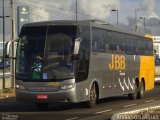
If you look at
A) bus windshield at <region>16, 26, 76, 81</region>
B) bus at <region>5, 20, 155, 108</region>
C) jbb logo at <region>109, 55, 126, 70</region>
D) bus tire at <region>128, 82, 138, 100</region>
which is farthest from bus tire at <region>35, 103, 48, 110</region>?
bus tire at <region>128, 82, 138, 100</region>

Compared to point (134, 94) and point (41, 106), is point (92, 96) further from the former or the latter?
point (134, 94)

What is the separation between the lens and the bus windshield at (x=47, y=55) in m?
20.5

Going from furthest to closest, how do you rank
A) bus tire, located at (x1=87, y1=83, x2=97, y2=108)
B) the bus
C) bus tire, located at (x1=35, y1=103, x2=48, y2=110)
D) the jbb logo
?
1. the jbb logo
2. bus tire, located at (x1=35, y1=103, x2=48, y2=110)
3. bus tire, located at (x1=87, y1=83, x2=97, y2=108)
4. the bus

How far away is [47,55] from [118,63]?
6186mm

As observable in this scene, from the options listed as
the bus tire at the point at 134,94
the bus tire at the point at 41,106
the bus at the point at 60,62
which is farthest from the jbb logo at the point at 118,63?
the bus tire at the point at 41,106

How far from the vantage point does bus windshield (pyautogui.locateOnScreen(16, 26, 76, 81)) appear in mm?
20484

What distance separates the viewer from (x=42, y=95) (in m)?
20.5

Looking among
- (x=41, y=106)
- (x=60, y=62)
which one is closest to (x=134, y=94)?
(x=41, y=106)

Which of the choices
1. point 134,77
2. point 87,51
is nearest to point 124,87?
point 134,77

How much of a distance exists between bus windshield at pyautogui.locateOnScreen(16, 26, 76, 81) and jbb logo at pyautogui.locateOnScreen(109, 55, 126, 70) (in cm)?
453

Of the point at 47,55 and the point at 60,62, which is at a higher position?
the point at 47,55

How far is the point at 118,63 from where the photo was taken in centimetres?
2603

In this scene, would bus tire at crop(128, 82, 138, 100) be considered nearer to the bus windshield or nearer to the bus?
the bus

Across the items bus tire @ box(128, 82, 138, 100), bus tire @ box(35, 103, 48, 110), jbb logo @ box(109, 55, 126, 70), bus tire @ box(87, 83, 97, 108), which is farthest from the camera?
bus tire @ box(128, 82, 138, 100)
